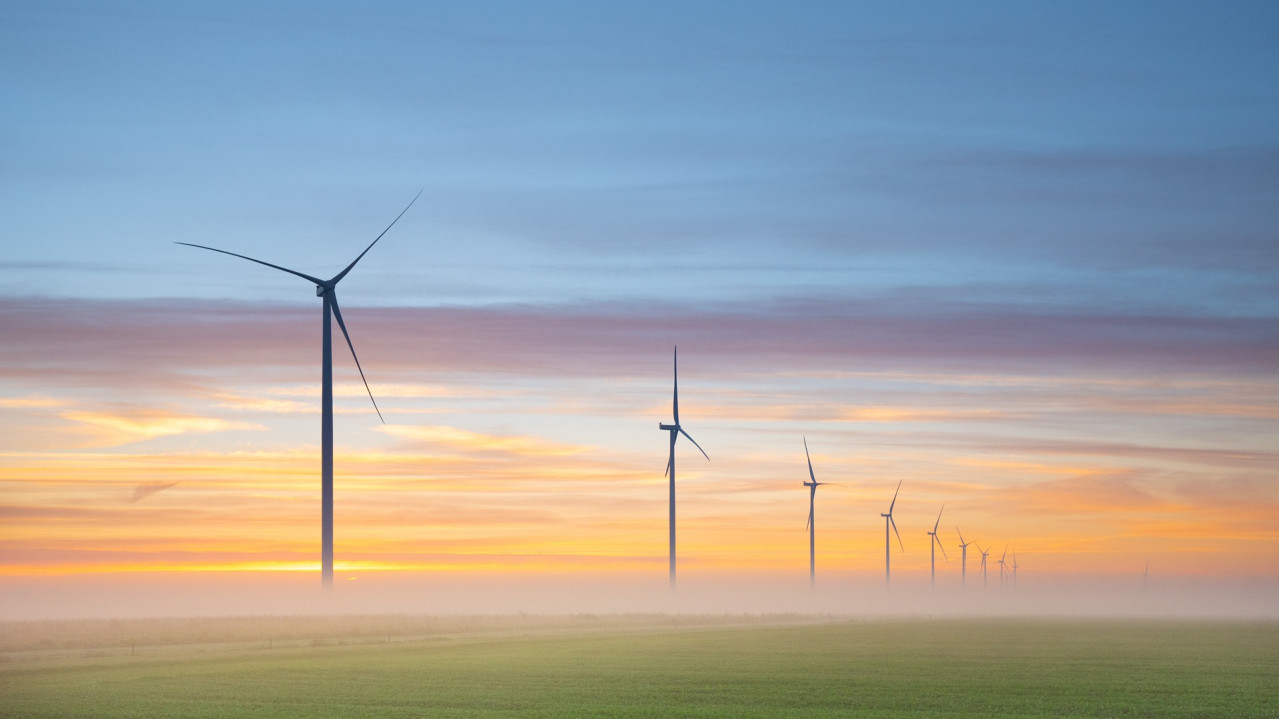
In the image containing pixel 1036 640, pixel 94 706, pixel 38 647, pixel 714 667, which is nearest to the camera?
pixel 94 706

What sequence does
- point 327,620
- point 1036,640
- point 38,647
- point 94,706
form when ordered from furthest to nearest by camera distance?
A: point 1036,640 < point 327,620 < point 38,647 < point 94,706

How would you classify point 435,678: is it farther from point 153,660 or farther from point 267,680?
point 153,660

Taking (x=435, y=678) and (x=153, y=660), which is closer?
(x=435, y=678)

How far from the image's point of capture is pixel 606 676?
5444 centimetres

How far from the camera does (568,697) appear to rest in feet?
148

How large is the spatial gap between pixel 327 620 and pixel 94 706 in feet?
166

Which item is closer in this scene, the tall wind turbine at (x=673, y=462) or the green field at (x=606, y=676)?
the green field at (x=606, y=676)

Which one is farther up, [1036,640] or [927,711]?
[927,711]

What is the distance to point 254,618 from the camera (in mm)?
92312

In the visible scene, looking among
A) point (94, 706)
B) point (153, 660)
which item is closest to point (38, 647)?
point (153, 660)

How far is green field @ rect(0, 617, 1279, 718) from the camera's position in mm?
42000

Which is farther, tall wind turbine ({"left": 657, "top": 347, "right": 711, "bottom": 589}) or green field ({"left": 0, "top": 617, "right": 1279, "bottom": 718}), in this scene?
tall wind turbine ({"left": 657, "top": 347, "right": 711, "bottom": 589})

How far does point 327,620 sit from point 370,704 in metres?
50.0

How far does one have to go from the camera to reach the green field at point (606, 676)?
4200 centimetres
